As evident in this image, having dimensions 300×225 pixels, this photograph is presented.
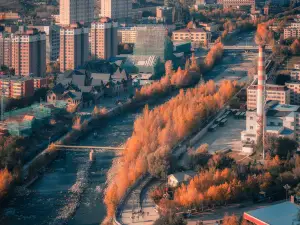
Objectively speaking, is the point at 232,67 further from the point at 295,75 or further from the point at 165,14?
the point at 165,14

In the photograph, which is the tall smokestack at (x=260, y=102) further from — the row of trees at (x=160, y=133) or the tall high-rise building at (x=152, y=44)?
the tall high-rise building at (x=152, y=44)

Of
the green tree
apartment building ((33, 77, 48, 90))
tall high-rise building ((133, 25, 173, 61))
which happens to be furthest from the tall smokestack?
tall high-rise building ((133, 25, 173, 61))

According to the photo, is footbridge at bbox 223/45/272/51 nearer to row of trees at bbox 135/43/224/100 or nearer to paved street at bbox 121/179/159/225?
row of trees at bbox 135/43/224/100


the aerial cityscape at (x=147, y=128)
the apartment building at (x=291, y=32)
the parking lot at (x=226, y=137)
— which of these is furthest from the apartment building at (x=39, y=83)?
the apartment building at (x=291, y=32)

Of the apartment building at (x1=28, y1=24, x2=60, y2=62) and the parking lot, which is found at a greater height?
the apartment building at (x1=28, y1=24, x2=60, y2=62)

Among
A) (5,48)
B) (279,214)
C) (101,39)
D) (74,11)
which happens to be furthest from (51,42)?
(279,214)

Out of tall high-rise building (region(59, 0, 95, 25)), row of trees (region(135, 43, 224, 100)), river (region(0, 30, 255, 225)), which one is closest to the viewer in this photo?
river (region(0, 30, 255, 225))

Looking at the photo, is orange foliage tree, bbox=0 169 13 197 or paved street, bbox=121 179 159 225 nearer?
paved street, bbox=121 179 159 225
